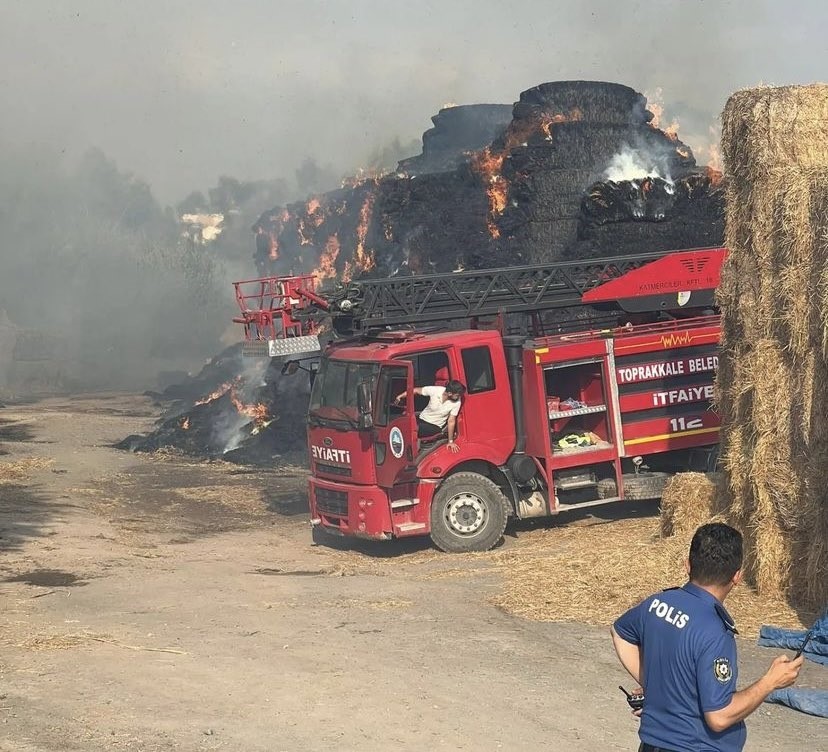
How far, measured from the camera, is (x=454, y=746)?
25.7 feet

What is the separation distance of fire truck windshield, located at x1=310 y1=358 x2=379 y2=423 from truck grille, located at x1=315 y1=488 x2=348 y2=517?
100 centimetres

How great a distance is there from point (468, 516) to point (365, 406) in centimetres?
198

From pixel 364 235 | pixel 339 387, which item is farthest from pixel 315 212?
pixel 339 387

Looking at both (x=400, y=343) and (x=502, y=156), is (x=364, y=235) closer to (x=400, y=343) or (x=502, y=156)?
(x=502, y=156)

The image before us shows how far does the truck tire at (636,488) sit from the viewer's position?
53.2 ft

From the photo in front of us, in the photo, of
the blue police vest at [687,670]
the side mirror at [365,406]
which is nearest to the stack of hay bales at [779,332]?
the side mirror at [365,406]

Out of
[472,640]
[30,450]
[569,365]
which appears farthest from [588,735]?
[30,450]

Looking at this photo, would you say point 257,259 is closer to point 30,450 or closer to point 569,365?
point 30,450

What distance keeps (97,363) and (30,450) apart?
26.8 meters

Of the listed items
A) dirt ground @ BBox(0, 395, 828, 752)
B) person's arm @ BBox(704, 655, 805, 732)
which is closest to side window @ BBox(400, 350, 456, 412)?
dirt ground @ BBox(0, 395, 828, 752)

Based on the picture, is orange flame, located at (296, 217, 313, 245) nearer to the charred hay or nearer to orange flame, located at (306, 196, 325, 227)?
orange flame, located at (306, 196, 325, 227)

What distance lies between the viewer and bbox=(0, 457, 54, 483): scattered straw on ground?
22281 millimetres

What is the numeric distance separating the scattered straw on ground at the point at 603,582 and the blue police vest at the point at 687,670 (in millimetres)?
6263

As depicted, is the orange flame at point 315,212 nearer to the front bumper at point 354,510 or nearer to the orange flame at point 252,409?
the orange flame at point 252,409
